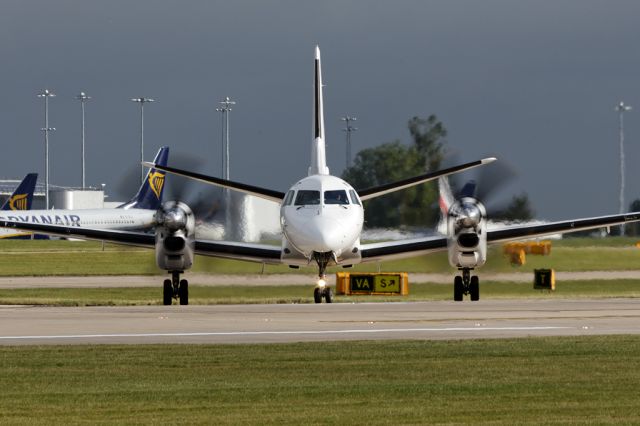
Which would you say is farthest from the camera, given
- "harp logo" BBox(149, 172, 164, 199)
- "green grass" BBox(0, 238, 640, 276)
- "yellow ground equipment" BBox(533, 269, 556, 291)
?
"harp logo" BBox(149, 172, 164, 199)

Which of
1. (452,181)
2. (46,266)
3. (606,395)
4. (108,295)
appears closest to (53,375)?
(606,395)

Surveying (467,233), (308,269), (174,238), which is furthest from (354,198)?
(308,269)

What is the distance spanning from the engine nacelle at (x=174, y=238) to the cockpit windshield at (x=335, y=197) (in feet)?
13.7

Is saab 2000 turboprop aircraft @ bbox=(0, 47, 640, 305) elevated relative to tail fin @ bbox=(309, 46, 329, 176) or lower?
lower

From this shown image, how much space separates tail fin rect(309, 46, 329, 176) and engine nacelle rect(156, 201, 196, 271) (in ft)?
13.0

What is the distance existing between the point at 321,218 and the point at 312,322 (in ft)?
23.2

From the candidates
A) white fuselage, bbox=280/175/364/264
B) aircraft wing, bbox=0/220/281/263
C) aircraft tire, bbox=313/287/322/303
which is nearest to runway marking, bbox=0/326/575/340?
white fuselage, bbox=280/175/364/264

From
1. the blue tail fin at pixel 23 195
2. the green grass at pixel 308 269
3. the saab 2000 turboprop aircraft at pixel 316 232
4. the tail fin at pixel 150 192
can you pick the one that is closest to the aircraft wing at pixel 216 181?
the saab 2000 turboprop aircraft at pixel 316 232

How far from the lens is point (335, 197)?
112ft

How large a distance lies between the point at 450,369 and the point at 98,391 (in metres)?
4.68

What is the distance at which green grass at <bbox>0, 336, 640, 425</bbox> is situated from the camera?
1340cm

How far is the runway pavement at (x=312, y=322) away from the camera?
2278 cm

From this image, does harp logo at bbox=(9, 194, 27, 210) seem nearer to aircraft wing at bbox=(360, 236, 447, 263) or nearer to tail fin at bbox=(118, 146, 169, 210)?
tail fin at bbox=(118, 146, 169, 210)

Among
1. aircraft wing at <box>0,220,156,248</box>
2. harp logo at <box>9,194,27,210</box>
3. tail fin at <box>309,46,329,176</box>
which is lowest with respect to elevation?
aircraft wing at <box>0,220,156,248</box>
